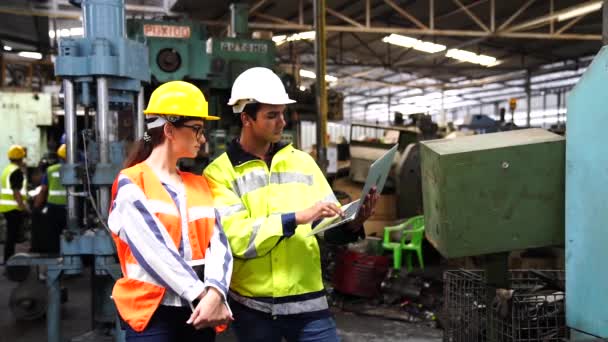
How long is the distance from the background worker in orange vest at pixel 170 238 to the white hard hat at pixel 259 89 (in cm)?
13

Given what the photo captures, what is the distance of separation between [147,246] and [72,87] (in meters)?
2.31

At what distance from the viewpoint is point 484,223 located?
1921 mm

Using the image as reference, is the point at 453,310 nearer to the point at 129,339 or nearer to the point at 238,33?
the point at 129,339

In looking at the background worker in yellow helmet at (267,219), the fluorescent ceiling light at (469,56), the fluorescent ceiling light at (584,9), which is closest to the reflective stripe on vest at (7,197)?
the background worker in yellow helmet at (267,219)

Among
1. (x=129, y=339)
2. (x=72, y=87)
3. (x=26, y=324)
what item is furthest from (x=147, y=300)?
(x=26, y=324)

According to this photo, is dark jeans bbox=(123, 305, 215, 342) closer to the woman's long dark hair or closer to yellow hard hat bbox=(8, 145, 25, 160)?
the woman's long dark hair

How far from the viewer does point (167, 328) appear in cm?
163

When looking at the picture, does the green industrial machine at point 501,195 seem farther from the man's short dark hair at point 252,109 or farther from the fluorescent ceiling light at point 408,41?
the fluorescent ceiling light at point 408,41

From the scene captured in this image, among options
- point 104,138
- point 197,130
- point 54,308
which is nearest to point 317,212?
point 197,130

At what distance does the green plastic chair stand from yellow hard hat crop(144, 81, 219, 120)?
376cm

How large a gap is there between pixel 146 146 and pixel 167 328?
0.55 metres

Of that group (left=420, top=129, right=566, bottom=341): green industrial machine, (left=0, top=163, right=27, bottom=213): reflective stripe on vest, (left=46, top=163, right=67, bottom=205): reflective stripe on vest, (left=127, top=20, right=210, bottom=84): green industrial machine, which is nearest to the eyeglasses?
(left=420, top=129, right=566, bottom=341): green industrial machine

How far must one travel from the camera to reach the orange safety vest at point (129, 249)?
62.4 inches

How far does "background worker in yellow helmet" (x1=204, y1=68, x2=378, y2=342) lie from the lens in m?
1.74
